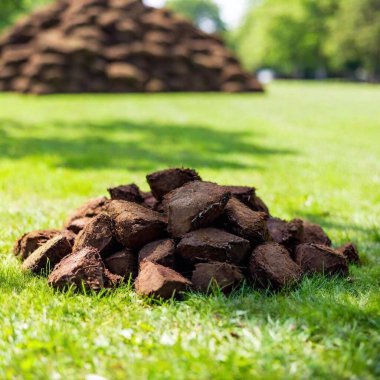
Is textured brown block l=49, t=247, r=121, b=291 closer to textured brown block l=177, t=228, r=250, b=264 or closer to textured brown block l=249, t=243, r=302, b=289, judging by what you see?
textured brown block l=177, t=228, r=250, b=264

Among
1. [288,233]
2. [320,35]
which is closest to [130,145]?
[288,233]

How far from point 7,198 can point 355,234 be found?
361cm

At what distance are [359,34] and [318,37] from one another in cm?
1012

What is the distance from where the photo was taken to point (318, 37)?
62.2 m

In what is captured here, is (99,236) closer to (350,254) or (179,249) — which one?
(179,249)

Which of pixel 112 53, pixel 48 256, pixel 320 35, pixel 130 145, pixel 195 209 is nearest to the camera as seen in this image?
pixel 195 209

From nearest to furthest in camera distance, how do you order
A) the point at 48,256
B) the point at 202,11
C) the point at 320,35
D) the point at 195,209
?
the point at 195,209 → the point at 48,256 → the point at 320,35 → the point at 202,11

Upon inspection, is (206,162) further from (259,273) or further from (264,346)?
(264,346)

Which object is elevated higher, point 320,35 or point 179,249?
point 320,35

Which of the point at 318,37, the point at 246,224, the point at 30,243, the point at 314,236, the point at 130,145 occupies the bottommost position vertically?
the point at 130,145

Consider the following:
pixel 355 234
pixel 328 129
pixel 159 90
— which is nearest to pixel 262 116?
pixel 328 129

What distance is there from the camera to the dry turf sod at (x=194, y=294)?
96.0 inches

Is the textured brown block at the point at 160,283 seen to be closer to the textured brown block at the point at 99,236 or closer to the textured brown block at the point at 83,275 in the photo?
the textured brown block at the point at 83,275

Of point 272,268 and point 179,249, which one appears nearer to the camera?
point 272,268
